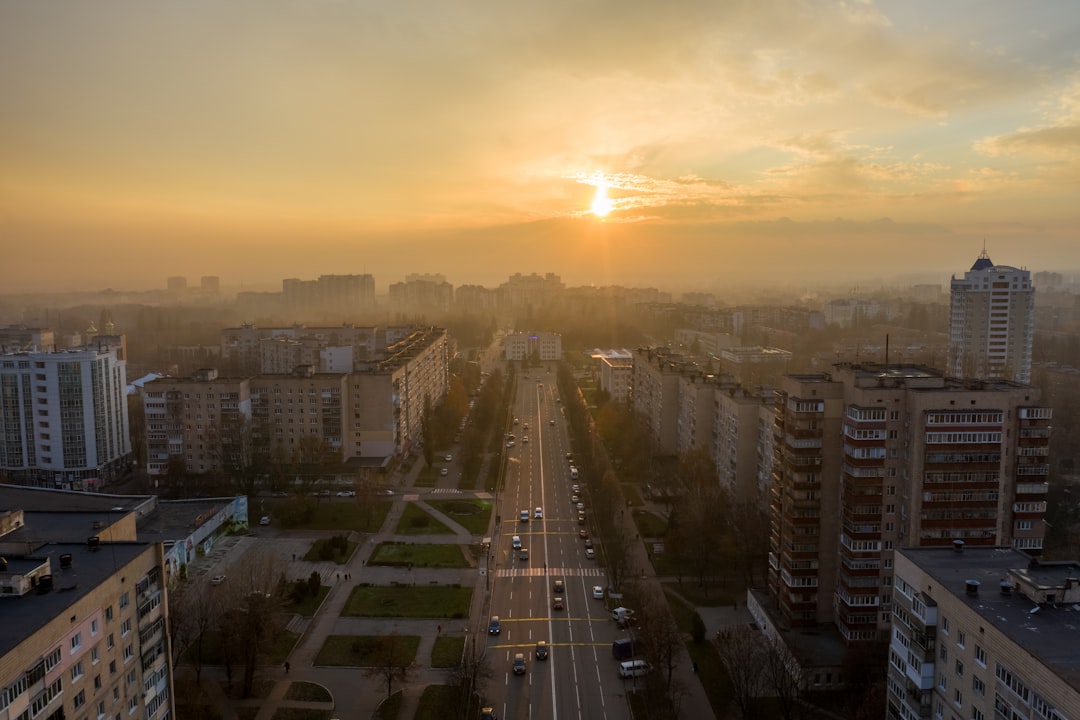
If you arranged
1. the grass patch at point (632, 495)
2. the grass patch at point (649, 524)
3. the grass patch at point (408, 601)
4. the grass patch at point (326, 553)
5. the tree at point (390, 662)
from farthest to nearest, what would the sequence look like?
the grass patch at point (632, 495) → the grass patch at point (649, 524) → the grass patch at point (326, 553) → the grass patch at point (408, 601) → the tree at point (390, 662)

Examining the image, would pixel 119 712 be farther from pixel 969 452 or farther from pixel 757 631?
pixel 969 452

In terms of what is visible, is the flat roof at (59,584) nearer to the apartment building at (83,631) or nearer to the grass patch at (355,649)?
the apartment building at (83,631)

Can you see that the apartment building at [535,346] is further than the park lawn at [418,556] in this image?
Yes

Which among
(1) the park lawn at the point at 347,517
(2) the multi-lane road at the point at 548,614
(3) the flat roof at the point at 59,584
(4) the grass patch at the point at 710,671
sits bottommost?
(4) the grass patch at the point at 710,671

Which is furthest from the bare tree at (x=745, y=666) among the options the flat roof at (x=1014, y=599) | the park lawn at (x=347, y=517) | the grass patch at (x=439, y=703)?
the park lawn at (x=347, y=517)

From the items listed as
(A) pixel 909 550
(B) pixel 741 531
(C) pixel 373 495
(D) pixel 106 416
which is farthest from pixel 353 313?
(A) pixel 909 550

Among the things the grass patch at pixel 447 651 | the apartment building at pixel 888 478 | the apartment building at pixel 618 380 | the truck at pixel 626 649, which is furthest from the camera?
the apartment building at pixel 618 380

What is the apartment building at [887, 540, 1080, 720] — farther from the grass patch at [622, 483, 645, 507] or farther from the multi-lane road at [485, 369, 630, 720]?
the grass patch at [622, 483, 645, 507]

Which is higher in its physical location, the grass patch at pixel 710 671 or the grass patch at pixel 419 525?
the grass patch at pixel 419 525
